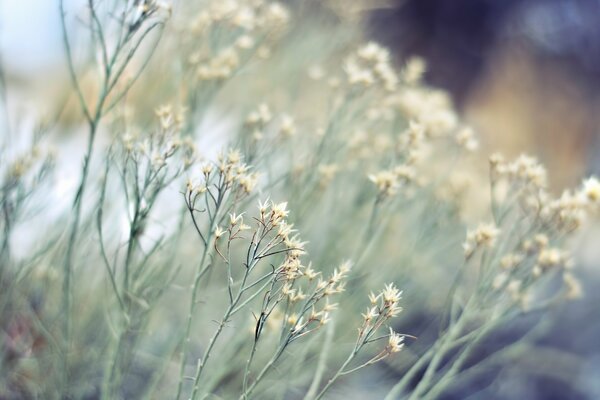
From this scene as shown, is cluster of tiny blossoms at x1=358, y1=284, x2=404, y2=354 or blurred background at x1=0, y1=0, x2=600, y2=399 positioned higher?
blurred background at x1=0, y1=0, x2=600, y2=399

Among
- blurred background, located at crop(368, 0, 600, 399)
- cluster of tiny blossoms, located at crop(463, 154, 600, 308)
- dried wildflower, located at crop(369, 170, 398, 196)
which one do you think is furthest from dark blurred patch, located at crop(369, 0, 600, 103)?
dried wildflower, located at crop(369, 170, 398, 196)

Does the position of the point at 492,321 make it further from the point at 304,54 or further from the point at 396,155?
the point at 304,54

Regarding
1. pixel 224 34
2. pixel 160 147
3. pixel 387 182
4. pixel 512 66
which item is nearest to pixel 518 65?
pixel 512 66

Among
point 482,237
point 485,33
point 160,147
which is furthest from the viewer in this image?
point 485,33

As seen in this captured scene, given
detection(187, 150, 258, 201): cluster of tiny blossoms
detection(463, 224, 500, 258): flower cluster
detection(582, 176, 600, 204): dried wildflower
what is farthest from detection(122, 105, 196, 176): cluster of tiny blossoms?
detection(582, 176, 600, 204): dried wildflower

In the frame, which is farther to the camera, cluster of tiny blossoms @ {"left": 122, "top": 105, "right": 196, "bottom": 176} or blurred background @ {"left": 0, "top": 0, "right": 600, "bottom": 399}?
blurred background @ {"left": 0, "top": 0, "right": 600, "bottom": 399}

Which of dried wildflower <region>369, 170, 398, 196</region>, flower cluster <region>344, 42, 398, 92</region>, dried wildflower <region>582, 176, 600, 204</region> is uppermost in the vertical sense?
flower cluster <region>344, 42, 398, 92</region>

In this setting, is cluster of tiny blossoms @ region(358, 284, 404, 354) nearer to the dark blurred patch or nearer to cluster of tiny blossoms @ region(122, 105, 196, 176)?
cluster of tiny blossoms @ region(122, 105, 196, 176)

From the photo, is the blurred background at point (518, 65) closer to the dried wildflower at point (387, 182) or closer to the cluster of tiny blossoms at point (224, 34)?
the cluster of tiny blossoms at point (224, 34)

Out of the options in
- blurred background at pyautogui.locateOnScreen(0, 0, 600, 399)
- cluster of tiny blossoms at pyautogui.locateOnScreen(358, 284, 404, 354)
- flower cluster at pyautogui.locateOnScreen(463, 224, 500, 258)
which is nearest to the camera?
cluster of tiny blossoms at pyautogui.locateOnScreen(358, 284, 404, 354)

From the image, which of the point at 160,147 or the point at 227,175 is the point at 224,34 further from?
the point at 227,175

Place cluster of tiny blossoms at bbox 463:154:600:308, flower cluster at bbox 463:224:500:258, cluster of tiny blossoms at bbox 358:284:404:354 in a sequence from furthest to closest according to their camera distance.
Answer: cluster of tiny blossoms at bbox 463:154:600:308, flower cluster at bbox 463:224:500:258, cluster of tiny blossoms at bbox 358:284:404:354
